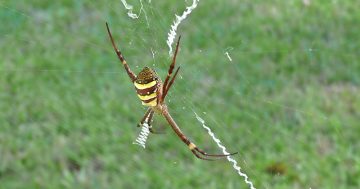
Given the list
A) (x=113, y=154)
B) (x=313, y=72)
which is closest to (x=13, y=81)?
(x=113, y=154)

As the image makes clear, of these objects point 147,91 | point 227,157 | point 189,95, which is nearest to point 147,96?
point 147,91

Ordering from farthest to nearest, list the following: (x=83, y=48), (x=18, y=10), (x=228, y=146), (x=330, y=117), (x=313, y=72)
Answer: (x=18, y=10) → (x=83, y=48) → (x=313, y=72) → (x=330, y=117) → (x=228, y=146)

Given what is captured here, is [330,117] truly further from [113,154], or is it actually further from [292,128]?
[113,154]

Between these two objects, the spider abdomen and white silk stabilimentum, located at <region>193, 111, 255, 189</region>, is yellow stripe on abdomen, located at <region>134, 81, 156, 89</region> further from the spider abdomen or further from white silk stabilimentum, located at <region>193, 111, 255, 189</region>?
white silk stabilimentum, located at <region>193, 111, 255, 189</region>

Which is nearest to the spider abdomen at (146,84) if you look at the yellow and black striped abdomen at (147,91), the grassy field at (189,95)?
the yellow and black striped abdomen at (147,91)

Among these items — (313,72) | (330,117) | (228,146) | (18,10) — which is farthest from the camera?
(18,10)


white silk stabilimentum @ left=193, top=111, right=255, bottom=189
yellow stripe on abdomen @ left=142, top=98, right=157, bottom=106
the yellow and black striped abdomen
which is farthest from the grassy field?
the yellow and black striped abdomen
